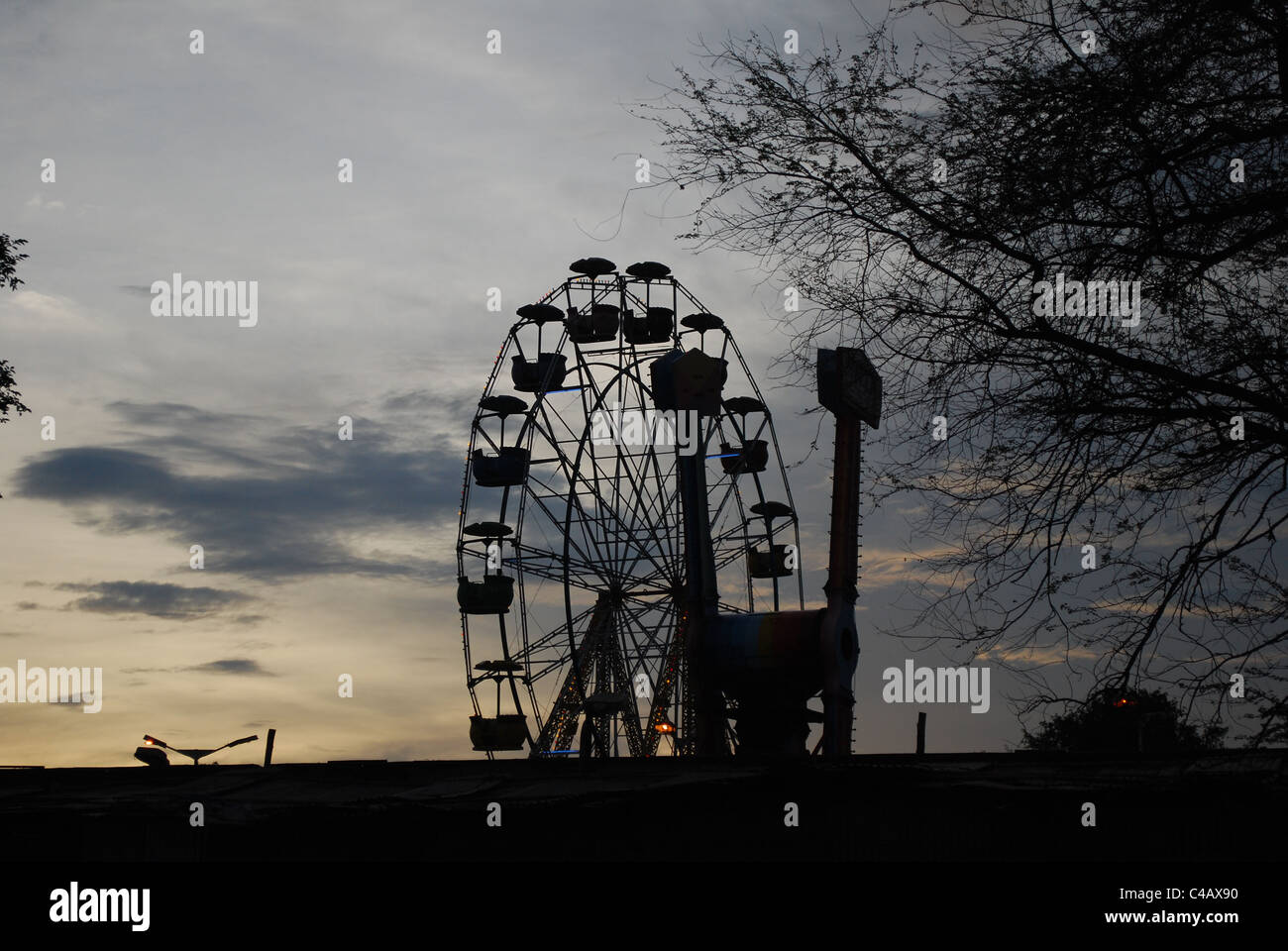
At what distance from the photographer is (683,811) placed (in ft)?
48.9

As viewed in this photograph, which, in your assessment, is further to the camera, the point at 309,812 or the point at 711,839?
the point at 309,812

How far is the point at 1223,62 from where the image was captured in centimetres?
949

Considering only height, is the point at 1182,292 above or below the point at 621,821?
above

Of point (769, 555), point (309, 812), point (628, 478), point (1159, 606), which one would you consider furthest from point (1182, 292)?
point (769, 555)

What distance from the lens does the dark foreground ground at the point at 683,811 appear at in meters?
12.3

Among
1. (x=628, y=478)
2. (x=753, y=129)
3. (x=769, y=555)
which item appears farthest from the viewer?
(x=769, y=555)

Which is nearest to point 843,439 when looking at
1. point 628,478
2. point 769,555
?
point 628,478

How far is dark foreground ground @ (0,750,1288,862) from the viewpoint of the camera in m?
12.3
